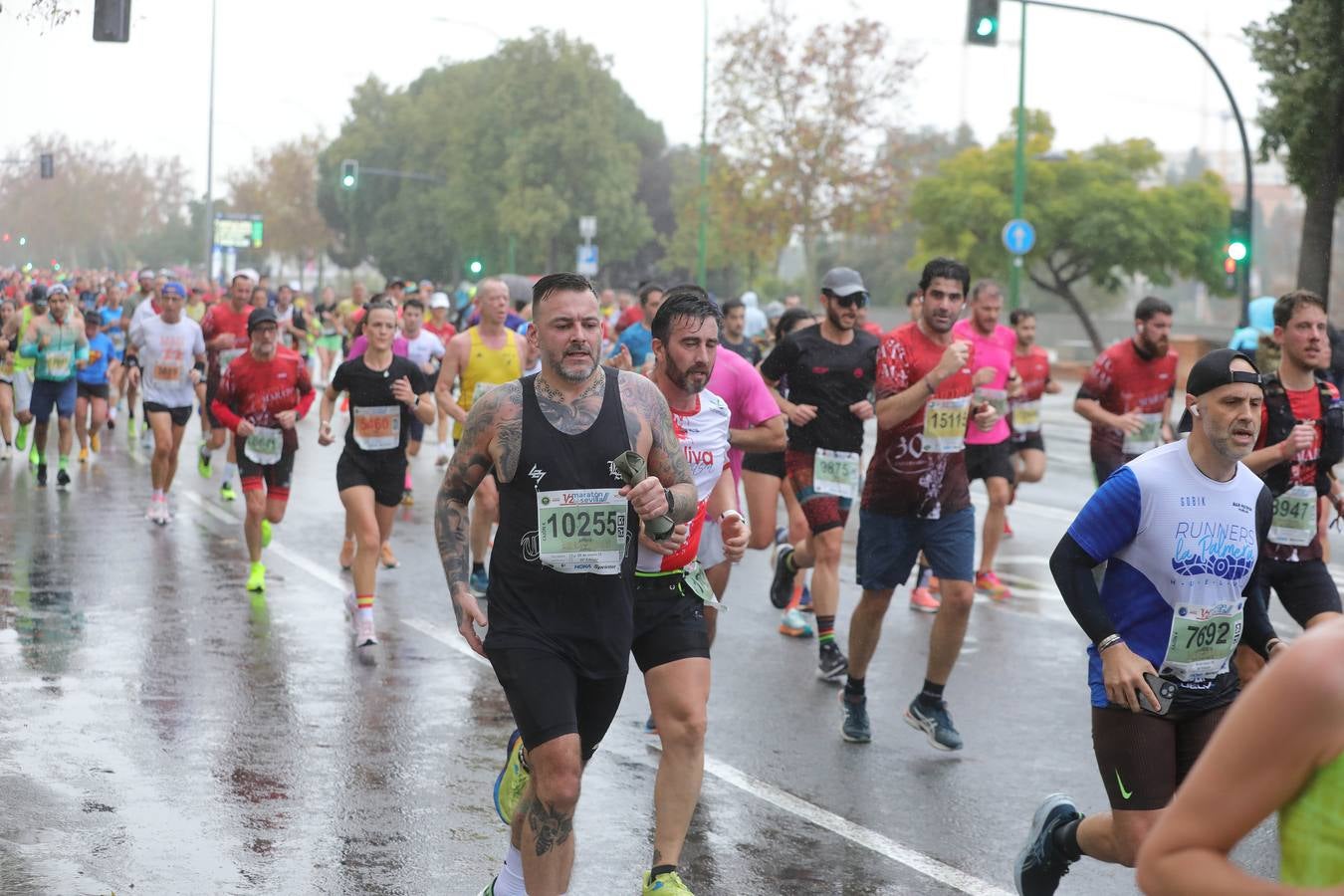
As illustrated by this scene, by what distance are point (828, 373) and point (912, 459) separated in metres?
1.65

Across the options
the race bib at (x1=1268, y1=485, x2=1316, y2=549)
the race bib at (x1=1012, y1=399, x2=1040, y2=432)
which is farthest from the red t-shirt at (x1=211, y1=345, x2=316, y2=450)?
the race bib at (x1=1268, y1=485, x2=1316, y2=549)

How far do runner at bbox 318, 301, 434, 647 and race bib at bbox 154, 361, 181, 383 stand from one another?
466 centimetres

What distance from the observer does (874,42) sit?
41.5 meters

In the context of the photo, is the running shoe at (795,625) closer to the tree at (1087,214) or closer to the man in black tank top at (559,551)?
the man in black tank top at (559,551)

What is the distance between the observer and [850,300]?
8641 mm

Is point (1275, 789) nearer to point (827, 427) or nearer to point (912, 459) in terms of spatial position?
point (912, 459)

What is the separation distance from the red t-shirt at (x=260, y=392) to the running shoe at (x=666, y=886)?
6.42 metres

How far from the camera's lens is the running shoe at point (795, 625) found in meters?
10.1

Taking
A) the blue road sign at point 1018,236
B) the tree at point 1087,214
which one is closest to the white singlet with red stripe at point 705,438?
the blue road sign at point 1018,236

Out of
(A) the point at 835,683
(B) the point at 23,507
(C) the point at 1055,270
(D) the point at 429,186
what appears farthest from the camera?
(D) the point at 429,186

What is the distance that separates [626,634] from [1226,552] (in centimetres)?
162

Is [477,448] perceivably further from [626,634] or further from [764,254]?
[764,254]

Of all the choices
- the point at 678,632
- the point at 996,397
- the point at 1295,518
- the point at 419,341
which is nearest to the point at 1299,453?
the point at 1295,518

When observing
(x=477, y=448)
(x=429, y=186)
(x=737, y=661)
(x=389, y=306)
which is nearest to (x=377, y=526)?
(x=389, y=306)
